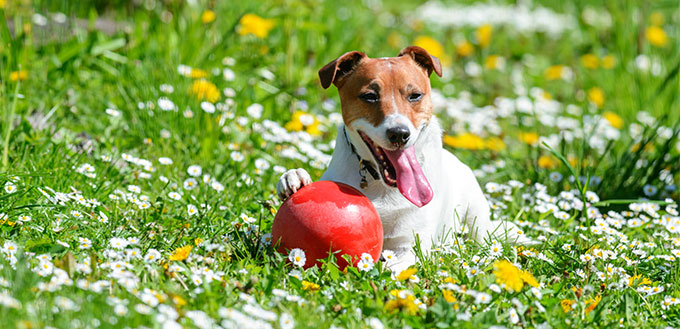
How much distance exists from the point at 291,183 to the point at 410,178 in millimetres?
543

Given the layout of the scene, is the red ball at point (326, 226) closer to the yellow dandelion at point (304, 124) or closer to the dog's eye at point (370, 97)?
the dog's eye at point (370, 97)

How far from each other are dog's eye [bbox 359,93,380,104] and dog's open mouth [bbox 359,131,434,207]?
0.49 ft

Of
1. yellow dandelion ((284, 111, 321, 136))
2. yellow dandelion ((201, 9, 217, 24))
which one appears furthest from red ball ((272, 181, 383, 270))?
yellow dandelion ((201, 9, 217, 24))

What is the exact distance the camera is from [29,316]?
94.9 inches

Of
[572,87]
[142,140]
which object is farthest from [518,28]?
[142,140]

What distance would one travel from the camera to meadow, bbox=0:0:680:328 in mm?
2926

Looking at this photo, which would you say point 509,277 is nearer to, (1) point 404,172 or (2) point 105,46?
(1) point 404,172

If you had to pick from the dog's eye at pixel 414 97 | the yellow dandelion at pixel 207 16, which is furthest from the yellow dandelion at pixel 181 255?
the yellow dandelion at pixel 207 16

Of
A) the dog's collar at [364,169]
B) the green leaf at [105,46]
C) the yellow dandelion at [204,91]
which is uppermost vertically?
the dog's collar at [364,169]

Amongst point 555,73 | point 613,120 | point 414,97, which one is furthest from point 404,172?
point 555,73

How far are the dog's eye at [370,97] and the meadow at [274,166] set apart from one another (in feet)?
2.46

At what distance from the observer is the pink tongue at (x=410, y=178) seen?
344cm

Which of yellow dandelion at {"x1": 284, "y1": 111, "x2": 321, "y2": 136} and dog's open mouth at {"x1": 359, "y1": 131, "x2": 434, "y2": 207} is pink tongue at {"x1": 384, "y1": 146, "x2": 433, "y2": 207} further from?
yellow dandelion at {"x1": 284, "y1": 111, "x2": 321, "y2": 136}

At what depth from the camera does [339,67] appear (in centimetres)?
372
